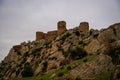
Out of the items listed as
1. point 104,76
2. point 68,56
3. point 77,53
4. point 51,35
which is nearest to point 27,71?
point 68,56

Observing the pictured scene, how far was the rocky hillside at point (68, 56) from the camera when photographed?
7569 centimetres

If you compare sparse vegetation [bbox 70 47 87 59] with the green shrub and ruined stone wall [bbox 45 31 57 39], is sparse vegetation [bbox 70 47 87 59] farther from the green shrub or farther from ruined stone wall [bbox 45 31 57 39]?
ruined stone wall [bbox 45 31 57 39]

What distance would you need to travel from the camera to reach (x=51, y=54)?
111688 mm

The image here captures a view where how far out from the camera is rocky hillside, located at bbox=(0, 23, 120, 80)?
248 feet

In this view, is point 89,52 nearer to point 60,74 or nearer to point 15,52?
point 60,74

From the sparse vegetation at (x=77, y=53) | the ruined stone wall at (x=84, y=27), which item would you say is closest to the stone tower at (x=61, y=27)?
the ruined stone wall at (x=84, y=27)

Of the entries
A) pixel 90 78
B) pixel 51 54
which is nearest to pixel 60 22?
pixel 51 54

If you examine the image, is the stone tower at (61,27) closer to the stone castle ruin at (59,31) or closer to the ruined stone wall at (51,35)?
the stone castle ruin at (59,31)

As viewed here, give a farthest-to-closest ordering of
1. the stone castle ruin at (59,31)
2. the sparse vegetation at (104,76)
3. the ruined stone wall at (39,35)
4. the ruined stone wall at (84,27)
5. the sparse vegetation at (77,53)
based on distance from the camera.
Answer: the ruined stone wall at (39,35) → the stone castle ruin at (59,31) → the ruined stone wall at (84,27) → the sparse vegetation at (77,53) → the sparse vegetation at (104,76)

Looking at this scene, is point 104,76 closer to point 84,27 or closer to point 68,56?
point 68,56

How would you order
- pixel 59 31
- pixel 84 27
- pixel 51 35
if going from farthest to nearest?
pixel 51 35, pixel 59 31, pixel 84 27

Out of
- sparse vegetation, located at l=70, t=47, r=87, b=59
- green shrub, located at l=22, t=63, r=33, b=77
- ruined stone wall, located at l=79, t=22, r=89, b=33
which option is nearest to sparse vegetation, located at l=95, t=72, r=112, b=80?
sparse vegetation, located at l=70, t=47, r=87, b=59

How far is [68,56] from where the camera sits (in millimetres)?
103562

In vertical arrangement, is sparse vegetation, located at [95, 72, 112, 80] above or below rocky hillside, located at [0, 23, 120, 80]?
below
